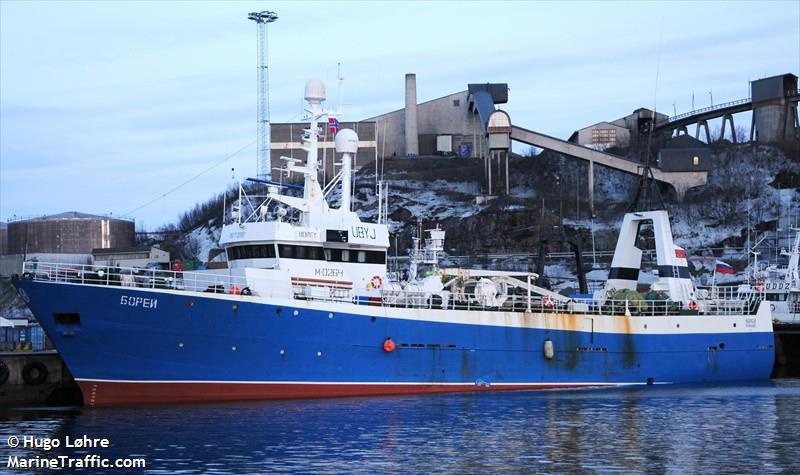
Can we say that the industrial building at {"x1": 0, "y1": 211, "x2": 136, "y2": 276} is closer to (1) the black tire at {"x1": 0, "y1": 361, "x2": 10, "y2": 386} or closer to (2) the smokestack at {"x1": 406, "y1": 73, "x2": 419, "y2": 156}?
(2) the smokestack at {"x1": 406, "y1": 73, "x2": 419, "y2": 156}

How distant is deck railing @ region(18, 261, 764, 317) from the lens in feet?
109

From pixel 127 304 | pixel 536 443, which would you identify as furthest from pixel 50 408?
pixel 536 443

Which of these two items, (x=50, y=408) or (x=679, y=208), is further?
(x=679, y=208)

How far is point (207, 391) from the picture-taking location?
33562 millimetres

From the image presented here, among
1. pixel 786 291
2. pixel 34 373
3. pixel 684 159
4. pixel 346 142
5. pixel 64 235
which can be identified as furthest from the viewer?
pixel 64 235

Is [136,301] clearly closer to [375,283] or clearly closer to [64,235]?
[375,283]

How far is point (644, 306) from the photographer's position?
136 feet

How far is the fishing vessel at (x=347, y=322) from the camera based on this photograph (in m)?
32.8

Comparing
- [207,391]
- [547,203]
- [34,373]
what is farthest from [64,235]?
[207,391]

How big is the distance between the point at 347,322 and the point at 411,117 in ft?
183

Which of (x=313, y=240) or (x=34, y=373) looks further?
(x=34, y=373)

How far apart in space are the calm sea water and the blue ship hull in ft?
2.68

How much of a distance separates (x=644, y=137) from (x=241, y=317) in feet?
202

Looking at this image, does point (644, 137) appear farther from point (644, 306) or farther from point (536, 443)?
point (536, 443)
